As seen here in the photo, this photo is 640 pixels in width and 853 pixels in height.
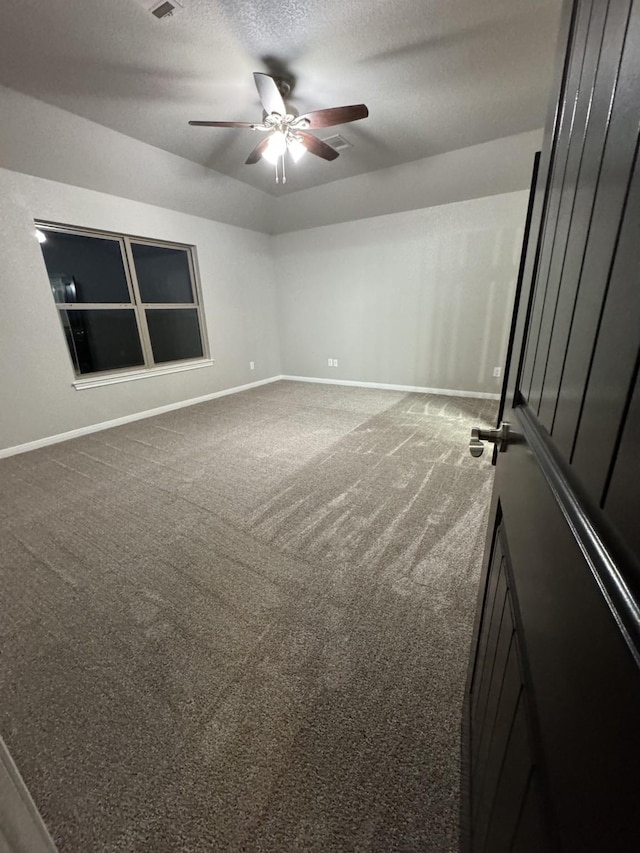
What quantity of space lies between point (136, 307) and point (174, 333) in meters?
0.62

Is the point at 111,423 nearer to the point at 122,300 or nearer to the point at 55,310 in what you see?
the point at 55,310

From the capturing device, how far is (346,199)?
436cm

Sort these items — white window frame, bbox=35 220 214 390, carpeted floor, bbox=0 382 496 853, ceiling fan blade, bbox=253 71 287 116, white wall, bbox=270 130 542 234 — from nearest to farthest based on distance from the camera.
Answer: carpeted floor, bbox=0 382 496 853 → ceiling fan blade, bbox=253 71 287 116 → white wall, bbox=270 130 542 234 → white window frame, bbox=35 220 214 390

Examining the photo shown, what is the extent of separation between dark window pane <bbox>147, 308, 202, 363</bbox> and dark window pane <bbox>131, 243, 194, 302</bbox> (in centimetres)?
17

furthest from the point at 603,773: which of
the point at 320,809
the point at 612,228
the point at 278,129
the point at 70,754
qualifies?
the point at 278,129

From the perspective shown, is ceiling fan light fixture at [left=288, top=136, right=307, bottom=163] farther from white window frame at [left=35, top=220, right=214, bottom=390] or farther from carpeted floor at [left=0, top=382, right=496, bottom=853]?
carpeted floor at [left=0, top=382, right=496, bottom=853]

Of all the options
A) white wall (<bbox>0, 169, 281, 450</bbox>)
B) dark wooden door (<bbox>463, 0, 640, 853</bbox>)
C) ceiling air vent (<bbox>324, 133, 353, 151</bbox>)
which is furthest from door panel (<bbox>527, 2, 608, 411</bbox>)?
white wall (<bbox>0, 169, 281, 450</bbox>)

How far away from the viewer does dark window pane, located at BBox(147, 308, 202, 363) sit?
428 centimetres

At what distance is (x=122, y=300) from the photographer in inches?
153

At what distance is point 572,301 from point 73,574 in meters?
2.20

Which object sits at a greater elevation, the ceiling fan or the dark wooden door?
the ceiling fan

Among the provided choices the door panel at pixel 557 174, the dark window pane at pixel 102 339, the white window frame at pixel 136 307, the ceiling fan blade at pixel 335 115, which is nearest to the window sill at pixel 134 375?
the white window frame at pixel 136 307

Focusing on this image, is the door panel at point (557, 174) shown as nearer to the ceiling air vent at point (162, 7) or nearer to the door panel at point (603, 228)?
the door panel at point (603, 228)

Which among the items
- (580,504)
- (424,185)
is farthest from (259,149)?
(580,504)
